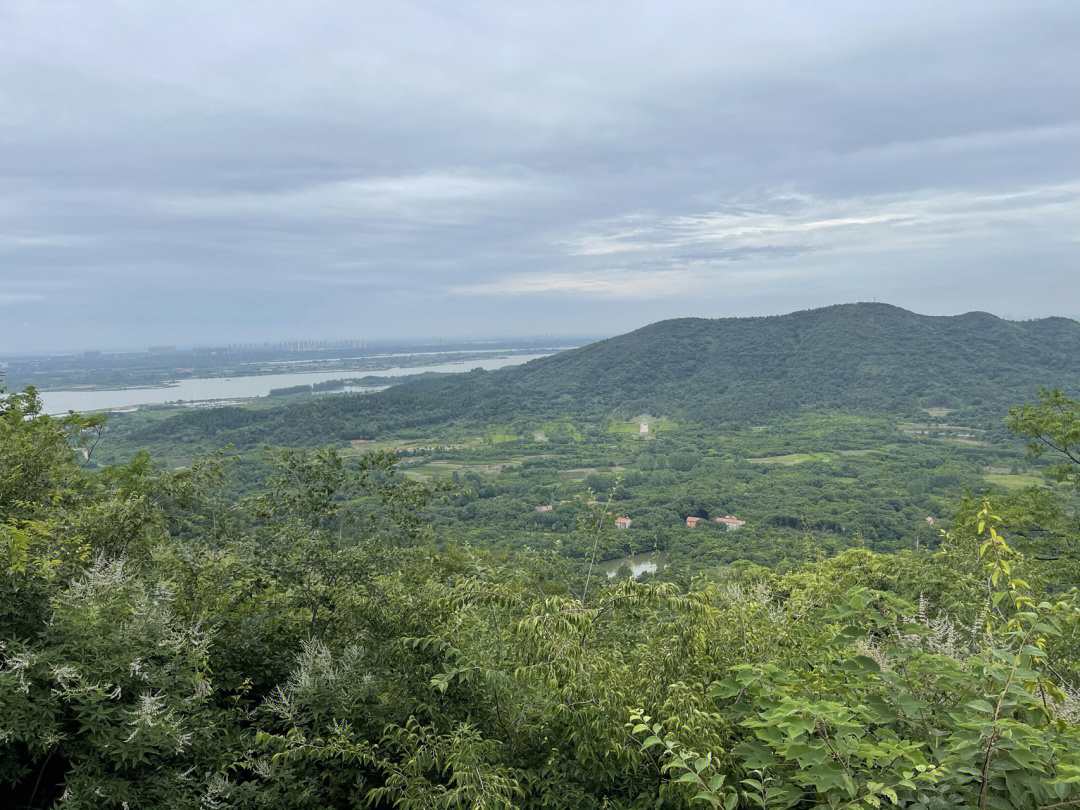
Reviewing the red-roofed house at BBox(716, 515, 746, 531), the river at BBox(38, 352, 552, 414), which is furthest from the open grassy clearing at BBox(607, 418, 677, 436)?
the river at BBox(38, 352, 552, 414)

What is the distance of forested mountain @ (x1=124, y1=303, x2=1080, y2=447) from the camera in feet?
320

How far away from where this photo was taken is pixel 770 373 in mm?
114125

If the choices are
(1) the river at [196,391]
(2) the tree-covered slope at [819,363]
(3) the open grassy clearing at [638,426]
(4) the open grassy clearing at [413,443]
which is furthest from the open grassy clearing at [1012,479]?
(1) the river at [196,391]

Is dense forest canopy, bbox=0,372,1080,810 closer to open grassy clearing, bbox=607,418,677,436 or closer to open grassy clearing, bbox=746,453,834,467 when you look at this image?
open grassy clearing, bbox=746,453,834,467

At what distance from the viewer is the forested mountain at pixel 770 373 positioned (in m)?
97.5

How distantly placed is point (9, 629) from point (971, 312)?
5904 inches

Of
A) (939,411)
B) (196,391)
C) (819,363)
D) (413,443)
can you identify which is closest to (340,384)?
(196,391)

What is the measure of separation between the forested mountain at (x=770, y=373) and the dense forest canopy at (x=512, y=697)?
249ft

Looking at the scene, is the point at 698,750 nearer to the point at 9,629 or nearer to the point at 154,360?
the point at 9,629

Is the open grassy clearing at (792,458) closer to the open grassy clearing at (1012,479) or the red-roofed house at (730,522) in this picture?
the open grassy clearing at (1012,479)

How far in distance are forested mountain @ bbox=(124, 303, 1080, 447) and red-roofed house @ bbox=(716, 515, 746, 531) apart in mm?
49151

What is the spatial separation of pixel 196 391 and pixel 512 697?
127 meters

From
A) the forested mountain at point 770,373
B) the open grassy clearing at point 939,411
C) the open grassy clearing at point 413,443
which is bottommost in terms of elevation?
the open grassy clearing at point 939,411

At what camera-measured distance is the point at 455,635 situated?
13.9 ft
